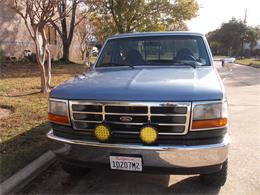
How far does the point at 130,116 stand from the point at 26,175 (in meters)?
1.62

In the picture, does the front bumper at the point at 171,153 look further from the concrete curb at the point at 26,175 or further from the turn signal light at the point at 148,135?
the concrete curb at the point at 26,175

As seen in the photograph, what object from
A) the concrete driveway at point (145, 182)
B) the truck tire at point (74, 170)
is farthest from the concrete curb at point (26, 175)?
the truck tire at point (74, 170)

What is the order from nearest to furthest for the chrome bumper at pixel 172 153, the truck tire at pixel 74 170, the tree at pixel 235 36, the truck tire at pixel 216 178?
the chrome bumper at pixel 172 153 → the truck tire at pixel 216 178 → the truck tire at pixel 74 170 → the tree at pixel 235 36

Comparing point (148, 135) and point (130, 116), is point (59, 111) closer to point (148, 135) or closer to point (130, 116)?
point (130, 116)

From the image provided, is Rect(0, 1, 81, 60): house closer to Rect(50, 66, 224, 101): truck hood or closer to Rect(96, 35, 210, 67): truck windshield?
Rect(96, 35, 210, 67): truck windshield

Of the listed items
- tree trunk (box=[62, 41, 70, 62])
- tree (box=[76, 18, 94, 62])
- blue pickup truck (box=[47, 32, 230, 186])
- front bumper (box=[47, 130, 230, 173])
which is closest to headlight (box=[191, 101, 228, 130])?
blue pickup truck (box=[47, 32, 230, 186])

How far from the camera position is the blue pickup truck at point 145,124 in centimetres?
335

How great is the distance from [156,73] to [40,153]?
198 centimetres

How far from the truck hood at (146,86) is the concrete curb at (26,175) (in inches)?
42.2

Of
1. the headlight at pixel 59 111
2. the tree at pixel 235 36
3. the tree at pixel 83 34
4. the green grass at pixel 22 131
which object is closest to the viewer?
the headlight at pixel 59 111

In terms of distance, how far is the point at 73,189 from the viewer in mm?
4082

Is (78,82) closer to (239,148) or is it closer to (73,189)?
(73,189)

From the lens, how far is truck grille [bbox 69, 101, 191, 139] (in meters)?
3.34

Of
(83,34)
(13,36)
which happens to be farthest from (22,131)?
(83,34)
